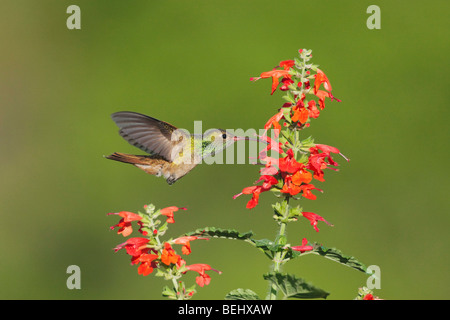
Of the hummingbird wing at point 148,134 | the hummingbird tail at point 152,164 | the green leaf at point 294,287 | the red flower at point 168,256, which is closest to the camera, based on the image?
the green leaf at point 294,287

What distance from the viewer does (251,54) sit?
4.87 metres

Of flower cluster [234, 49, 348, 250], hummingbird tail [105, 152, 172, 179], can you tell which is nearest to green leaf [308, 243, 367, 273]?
flower cluster [234, 49, 348, 250]

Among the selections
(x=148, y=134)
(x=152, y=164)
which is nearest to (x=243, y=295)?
(x=148, y=134)

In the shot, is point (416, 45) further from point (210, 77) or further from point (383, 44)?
point (210, 77)

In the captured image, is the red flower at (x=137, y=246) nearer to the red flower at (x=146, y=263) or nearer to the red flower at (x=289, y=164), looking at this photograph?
the red flower at (x=146, y=263)

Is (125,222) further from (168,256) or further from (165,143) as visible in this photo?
(165,143)

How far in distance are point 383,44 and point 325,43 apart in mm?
493

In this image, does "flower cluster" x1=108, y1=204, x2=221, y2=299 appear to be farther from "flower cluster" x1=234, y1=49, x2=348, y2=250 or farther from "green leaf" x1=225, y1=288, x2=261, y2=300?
"flower cluster" x1=234, y1=49, x2=348, y2=250

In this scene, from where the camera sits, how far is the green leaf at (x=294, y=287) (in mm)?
1274

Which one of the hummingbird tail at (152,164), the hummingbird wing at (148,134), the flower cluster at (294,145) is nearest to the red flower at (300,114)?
the flower cluster at (294,145)

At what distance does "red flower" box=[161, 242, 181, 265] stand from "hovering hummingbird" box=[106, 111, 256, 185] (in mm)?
745

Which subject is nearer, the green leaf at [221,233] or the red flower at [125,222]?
the green leaf at [221,233]

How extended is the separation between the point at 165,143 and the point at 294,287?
1143 millimetres

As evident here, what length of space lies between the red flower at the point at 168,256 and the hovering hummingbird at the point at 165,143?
2.44 ft
